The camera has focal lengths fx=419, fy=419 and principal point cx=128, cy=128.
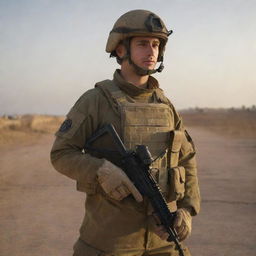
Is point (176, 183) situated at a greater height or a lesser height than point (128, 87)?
lesser

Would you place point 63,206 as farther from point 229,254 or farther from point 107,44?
point 107,44

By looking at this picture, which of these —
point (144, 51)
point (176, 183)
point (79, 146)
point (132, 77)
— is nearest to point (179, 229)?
point (176, 183)

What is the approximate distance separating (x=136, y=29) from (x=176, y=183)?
3.44 feet

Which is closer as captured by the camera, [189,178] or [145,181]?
[145,181]

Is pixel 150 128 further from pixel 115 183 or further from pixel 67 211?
pixel 67 211

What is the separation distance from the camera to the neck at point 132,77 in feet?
9.48

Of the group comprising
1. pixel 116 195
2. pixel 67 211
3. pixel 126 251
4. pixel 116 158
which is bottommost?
pixel 67 211

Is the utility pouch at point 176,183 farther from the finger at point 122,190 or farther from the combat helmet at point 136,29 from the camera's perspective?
the combat helmet at point 136,29

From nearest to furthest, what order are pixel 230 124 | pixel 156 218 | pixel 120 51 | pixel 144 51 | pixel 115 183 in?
pixel 115 183, pixel 156 218, pixel 144 51, pixel 120 51, pixel 230 124

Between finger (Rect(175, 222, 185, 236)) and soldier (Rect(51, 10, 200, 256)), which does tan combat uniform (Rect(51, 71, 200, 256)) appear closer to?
soldier (Rect(51, 10, 200, 256))

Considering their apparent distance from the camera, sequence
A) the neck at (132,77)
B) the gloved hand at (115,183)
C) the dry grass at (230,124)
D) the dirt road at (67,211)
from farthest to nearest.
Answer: the dry grass at (230,124)
the dirt road at (67,211)
the neck at (132,77)
the gloved hand at (115,183)

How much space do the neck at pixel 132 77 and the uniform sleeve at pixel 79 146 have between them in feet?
1.10

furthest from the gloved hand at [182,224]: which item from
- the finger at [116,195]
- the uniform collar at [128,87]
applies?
the uniform collar at [128,87]

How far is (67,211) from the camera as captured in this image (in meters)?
6.58
